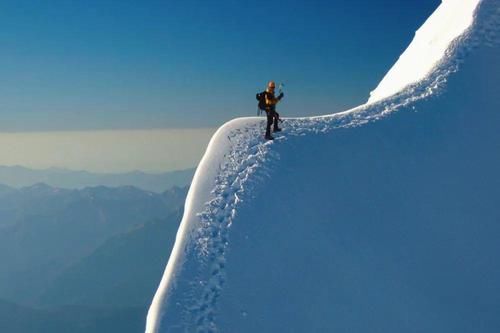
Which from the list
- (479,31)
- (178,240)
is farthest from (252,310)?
(479,31)

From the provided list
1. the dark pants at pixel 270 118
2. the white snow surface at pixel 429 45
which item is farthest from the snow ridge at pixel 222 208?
the white snow surface at pixel 429 45

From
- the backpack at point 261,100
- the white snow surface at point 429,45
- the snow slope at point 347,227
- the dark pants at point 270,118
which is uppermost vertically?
the white snow surface at point 429,45

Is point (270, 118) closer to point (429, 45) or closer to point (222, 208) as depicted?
point (222, 208)

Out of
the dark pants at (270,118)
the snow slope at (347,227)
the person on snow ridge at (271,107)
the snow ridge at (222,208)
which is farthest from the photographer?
the dark pants at (270,118)

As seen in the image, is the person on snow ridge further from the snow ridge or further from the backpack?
the snow ridge

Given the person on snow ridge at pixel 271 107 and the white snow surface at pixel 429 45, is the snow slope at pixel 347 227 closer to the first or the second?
the person on snow ridge at pixel 271 107

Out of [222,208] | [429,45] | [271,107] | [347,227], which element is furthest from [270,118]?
[429,45]

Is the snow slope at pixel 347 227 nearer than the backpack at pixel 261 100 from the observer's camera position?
Yes
